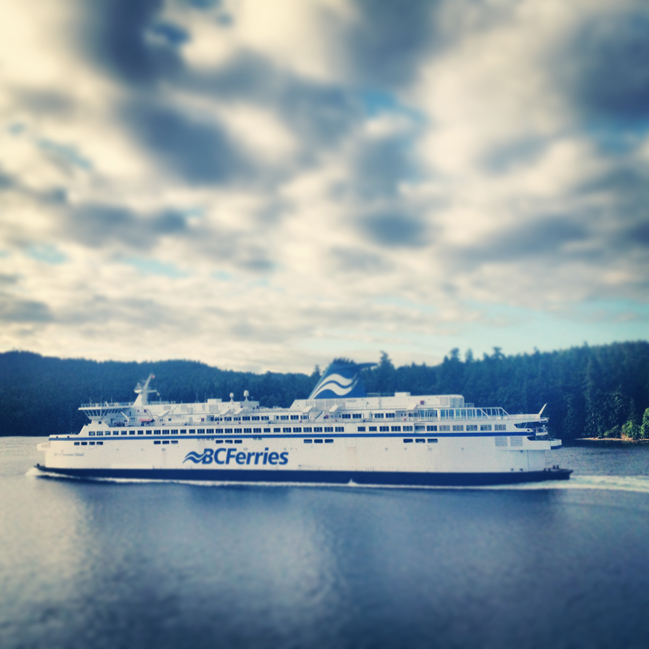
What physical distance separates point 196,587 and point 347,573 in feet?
26.6

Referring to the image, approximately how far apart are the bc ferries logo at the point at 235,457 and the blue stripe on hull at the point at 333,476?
0.96 meters

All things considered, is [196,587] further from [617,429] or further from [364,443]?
[617,429]

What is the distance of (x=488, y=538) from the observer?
107 ft

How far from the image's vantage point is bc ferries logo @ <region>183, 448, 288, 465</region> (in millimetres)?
53716

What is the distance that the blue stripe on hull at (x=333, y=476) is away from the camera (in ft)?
154

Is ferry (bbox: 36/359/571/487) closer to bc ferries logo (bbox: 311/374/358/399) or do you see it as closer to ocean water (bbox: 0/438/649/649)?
bc ferries logo (bbox: 311/374/358/399)

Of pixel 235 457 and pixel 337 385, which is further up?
pixel 337 385

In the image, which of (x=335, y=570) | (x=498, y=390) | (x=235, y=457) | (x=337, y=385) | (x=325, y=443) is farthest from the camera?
(x=498, y=390)

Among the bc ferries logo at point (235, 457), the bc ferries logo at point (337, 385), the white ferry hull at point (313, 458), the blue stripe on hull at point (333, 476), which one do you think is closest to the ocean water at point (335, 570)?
the blue stripe on hull at point (333, 476)

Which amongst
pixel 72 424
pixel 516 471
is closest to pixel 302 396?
pixel 72 424

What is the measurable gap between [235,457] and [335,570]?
28.9 m

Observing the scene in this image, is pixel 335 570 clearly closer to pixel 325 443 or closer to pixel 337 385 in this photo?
pixel 325 443

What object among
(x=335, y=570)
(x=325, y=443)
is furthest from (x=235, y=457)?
(x=335, y=570)

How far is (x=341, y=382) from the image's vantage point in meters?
57.2
